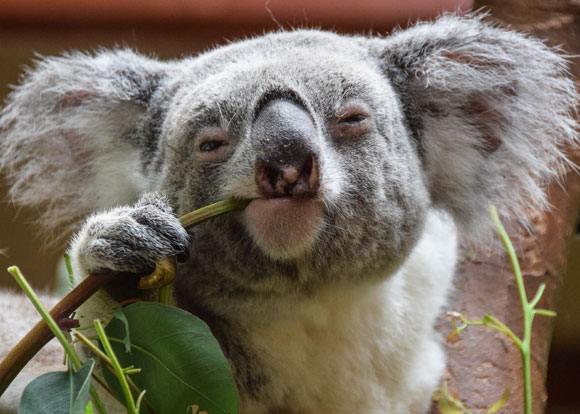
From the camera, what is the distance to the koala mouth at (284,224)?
Result: 4.80 feet

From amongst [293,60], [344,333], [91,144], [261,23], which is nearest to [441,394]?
[344,333]

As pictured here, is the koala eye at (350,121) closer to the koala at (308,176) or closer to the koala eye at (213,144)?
the koala at (308,176)

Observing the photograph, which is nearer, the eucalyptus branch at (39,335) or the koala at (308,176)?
the eucalyptus branch at (39,335)

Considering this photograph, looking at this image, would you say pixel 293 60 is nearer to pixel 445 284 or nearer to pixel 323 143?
pixel 323 143

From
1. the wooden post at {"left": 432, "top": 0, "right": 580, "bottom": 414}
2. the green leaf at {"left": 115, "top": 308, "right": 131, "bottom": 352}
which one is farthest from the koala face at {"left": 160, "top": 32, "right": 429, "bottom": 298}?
the wooden post at {"left": 432, "top": 0, "right": 580, "bottom": 414}

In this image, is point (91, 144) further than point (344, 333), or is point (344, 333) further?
point (91, 144)

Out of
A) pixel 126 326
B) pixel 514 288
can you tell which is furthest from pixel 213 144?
pixel 514 288

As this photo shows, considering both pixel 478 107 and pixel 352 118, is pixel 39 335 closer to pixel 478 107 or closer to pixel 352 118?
pixel 352 118

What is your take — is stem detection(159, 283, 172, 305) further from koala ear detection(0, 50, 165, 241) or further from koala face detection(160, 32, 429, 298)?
koala ear detection(0, 50, 165, 241)

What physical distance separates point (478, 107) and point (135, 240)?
3.73ft

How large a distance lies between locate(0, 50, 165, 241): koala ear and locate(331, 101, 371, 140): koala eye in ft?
2.06

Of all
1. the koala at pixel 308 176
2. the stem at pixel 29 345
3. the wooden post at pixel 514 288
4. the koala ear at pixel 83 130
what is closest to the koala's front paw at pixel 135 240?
the koala at pixel 308 176

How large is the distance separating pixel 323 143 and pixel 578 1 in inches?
53.8

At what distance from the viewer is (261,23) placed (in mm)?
2994
